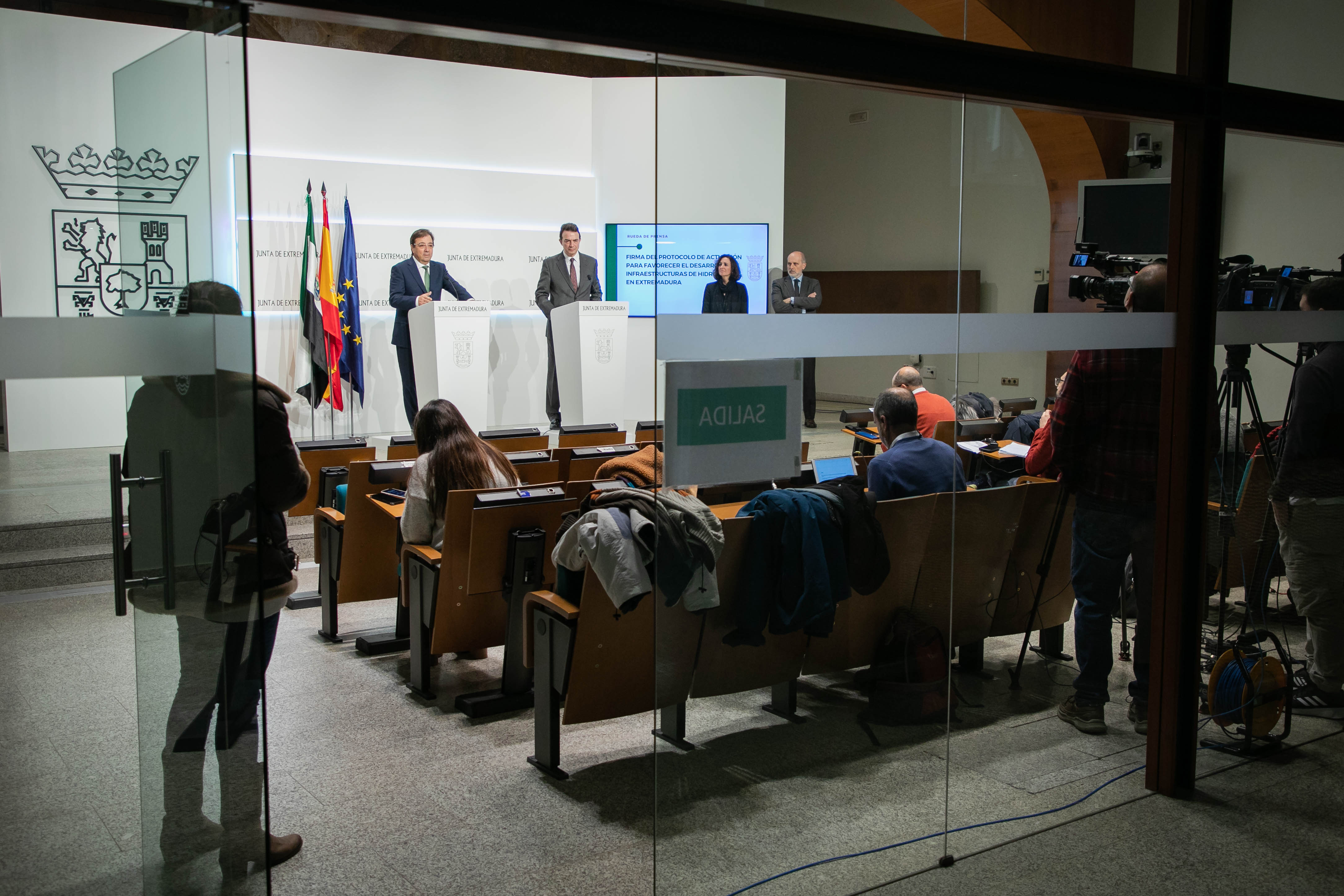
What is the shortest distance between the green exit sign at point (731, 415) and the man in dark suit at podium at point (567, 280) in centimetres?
668

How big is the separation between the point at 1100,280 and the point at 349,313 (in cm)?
717

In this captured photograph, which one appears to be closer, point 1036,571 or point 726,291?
point 726,291

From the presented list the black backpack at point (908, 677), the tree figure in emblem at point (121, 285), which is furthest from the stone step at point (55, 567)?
the black backpack at point (908, 677)

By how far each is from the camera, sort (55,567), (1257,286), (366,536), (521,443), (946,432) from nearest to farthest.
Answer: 1. (55,567)
2. (946,432)
3. (1257,286)
4. (366,536)
5. (521,443)

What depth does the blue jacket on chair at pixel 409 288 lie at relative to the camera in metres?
9.02

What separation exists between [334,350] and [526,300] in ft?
6.92

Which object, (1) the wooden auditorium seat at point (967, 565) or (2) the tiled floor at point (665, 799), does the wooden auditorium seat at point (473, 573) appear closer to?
(2) the tiled floor at point (665, 799)

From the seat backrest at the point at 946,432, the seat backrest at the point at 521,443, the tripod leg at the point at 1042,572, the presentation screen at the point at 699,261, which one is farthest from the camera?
the seat backrest at the point at 521,443

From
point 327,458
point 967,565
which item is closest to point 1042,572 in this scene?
point 967,565

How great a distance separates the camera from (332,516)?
457 cm

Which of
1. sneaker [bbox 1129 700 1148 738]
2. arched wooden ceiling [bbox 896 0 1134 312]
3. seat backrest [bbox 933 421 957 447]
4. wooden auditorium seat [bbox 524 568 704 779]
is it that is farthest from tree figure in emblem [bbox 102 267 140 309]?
sneaker [bbox 1129 700 1148 738]

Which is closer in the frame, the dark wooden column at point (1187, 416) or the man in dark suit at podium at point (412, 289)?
the dark wooden column at point (1187, 416)

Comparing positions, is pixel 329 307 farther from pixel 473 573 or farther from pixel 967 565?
pixel 967 565

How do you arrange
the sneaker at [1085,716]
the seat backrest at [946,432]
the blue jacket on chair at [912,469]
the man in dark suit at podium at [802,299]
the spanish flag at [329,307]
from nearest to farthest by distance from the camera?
the man in dark suit at podium at [802,299], the seat backrest at [946,432], the blue jacket on chair at [912,469], the sneaker at [1085,716], the spanish flag at [329,307]
